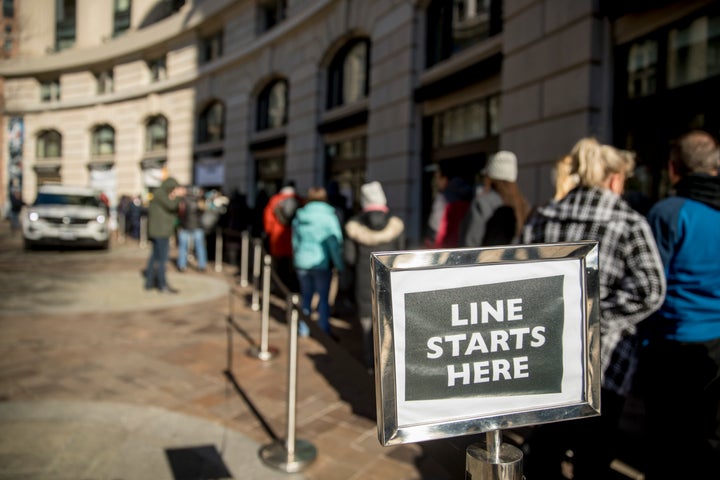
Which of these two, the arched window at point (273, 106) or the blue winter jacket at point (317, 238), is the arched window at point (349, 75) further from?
the blue winter jacket at point (317, 238)

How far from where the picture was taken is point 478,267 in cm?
132

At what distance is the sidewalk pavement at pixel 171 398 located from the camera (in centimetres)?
301

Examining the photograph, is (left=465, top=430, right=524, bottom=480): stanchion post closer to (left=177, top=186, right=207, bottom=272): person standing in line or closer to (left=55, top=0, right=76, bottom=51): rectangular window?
(left=177, top=186, right=207, bottom=272): person standing in line

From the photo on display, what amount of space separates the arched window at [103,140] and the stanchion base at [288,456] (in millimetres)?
26295

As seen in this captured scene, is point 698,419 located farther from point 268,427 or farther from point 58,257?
point 58,257

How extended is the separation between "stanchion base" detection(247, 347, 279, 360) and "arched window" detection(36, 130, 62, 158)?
28.6m

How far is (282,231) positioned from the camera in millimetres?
7176

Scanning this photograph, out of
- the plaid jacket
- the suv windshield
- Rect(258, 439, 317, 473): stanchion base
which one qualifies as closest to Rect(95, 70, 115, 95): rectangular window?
the suv windshield

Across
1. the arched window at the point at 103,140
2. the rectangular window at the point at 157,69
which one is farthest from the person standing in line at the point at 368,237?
the arched window at the point at 103,140

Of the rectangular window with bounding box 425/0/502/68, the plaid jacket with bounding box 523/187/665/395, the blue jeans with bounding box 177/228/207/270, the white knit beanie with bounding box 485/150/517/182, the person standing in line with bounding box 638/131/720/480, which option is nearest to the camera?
the plaid jacket with bounding box 523/187/665/395

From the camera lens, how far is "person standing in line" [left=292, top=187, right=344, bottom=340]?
562 centimetres

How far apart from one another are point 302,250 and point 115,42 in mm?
22277

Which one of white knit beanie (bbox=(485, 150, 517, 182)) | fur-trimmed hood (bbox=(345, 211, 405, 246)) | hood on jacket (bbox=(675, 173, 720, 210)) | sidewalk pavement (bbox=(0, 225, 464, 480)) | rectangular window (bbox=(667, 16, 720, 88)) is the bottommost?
sidewalk pavement (bbox=(0, 225, 464, 480))

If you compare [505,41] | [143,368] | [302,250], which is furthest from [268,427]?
[505,41]
